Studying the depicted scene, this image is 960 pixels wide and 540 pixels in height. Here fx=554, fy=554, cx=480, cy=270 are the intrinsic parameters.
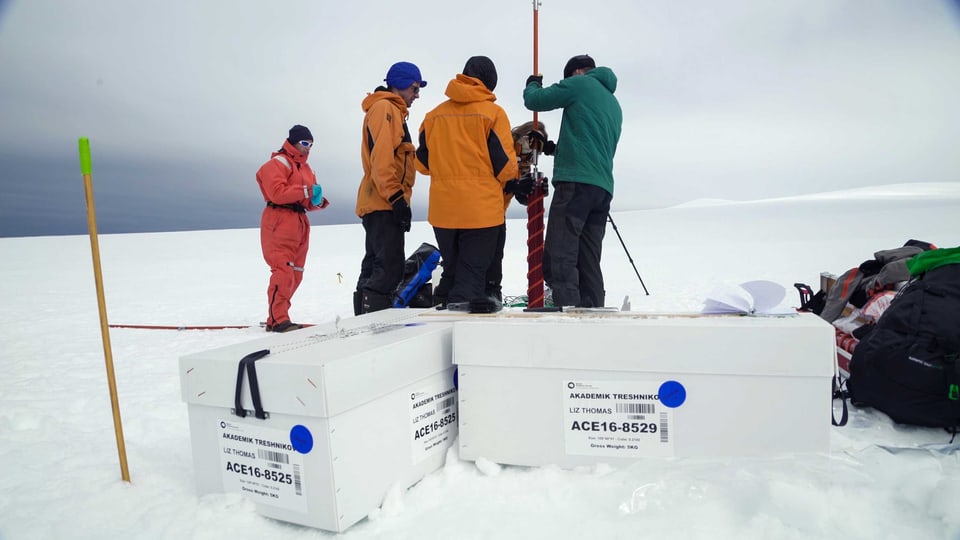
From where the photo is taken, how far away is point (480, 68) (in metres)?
2.97

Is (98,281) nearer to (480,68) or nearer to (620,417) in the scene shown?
(620,417)

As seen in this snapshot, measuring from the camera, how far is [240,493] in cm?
140

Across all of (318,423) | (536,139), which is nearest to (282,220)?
(536,139)

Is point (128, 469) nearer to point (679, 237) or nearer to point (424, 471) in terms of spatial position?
point (424, 471)

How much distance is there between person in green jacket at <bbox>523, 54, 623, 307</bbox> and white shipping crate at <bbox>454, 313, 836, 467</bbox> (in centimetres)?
148

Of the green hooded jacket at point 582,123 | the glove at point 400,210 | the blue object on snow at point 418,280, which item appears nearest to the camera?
the green hooded jacket at point 582,123

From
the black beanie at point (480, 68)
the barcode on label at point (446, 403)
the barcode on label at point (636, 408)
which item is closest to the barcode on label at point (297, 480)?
the barcode on label at point (446, 403)

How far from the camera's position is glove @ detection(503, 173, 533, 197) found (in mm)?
3160

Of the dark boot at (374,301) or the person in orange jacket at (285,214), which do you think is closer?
the dark boot at (374,301)

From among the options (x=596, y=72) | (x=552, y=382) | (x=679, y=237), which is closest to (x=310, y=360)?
(x=552, y=382)

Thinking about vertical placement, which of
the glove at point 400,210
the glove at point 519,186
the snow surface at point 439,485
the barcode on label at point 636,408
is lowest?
the snow surface at point 439,485

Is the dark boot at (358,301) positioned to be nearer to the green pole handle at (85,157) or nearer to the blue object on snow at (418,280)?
the blue object on snow at (418,280)

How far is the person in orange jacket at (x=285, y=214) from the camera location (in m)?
4.10

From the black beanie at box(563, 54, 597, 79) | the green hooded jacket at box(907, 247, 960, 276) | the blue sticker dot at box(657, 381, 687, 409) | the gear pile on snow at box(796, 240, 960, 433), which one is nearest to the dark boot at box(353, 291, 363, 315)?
the black beanie at box(563, 54, 597, 79)
